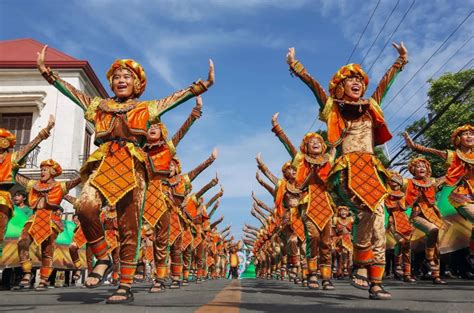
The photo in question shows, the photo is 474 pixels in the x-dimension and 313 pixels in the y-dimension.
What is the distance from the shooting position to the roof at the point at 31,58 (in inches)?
882

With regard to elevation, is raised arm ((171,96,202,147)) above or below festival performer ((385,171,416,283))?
above

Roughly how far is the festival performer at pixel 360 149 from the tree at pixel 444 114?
17.4m

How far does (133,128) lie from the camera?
4.60 meters

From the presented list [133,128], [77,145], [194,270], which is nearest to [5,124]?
[77,145]

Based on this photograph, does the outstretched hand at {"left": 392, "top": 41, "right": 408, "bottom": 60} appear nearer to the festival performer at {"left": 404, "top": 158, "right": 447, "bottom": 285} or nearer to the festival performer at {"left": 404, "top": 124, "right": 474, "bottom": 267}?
the festival performer at {"left": 404, "top": 124, "right": 474, "bottom": 267}

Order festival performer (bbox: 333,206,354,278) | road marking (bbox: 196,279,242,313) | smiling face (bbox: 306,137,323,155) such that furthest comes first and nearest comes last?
festival performer (bbox: 333,206,354,278), smiling face (bbox: 306,137,323,155), road marking (bbox: 196,279,242,313)

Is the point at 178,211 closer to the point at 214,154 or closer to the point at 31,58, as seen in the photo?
the point at 214,154

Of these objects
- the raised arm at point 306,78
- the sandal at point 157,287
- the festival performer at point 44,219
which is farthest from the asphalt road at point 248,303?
the festival performer at point 44,219

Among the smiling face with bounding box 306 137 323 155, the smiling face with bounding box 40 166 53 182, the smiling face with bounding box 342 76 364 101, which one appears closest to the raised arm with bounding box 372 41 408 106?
the smiling face with bounding box 342 76 364 101

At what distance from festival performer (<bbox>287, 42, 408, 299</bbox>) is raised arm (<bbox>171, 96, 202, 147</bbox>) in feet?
10.8

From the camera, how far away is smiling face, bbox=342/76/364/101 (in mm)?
5094

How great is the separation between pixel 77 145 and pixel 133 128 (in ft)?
61.6

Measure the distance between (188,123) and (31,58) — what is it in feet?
58.6

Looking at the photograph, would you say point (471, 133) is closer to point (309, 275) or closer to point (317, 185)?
point (317, 185)
